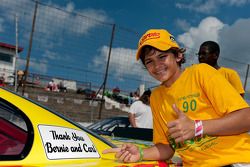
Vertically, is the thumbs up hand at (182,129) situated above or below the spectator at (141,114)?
above

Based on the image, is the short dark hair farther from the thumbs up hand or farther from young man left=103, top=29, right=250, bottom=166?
the thumbs up hand

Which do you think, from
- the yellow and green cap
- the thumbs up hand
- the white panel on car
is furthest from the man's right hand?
the yellow and green cap

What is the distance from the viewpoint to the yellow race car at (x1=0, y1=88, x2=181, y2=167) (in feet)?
5.22

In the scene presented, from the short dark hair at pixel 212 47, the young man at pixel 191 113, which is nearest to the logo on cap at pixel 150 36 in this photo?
the young man at pixel 191 113

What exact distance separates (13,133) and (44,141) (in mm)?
414

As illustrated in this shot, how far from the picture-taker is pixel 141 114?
5.56 meters

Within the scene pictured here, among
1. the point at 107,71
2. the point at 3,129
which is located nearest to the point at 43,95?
the point at 107,71

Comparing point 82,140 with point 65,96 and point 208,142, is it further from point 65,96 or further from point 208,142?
point 65,96

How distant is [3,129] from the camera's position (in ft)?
6.68

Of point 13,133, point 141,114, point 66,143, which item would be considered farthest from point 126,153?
point 141,114

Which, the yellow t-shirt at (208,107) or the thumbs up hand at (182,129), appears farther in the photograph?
the yellow t-shirt at (208,107)

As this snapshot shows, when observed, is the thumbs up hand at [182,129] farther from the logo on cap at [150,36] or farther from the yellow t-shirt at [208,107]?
the logo on cap at [150,36]

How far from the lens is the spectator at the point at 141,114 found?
18.2 feet

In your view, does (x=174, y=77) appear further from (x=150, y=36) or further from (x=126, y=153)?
(x=126, y=153)
